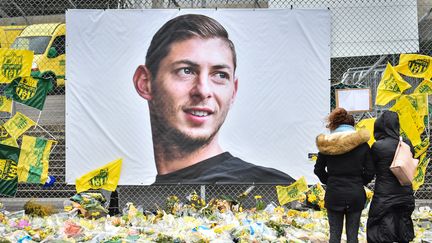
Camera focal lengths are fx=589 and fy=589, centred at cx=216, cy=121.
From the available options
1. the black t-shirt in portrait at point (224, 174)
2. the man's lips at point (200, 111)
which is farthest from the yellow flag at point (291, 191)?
the man's lips at point (200, 111)

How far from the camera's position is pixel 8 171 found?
7.79m

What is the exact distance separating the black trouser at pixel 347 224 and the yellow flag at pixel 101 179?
3251 mm

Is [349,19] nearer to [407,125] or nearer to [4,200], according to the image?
[407,125]

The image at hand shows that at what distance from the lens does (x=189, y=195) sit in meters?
7.77

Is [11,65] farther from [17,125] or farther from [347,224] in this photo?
[347,224]

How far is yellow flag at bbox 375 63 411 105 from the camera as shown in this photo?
7789 millimetres

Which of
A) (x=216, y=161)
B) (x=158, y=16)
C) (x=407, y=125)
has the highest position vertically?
(x=158, y=16)

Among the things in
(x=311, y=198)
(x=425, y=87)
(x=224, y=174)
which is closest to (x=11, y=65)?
(x=224, y=174)

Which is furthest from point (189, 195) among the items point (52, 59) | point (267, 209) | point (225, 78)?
point (52, 59)

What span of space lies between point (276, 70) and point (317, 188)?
64.9 inches

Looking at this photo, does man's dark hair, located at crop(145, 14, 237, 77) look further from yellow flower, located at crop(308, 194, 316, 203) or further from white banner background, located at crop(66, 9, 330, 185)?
yellow flower, located at crop(308, 194, 316, 203)

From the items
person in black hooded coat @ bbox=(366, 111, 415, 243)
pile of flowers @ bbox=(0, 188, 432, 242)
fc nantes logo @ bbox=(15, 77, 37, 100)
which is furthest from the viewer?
fc nantes logo @ bbox=(15, 77, 37, 100)

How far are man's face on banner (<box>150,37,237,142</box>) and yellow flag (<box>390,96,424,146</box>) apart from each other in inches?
85.3

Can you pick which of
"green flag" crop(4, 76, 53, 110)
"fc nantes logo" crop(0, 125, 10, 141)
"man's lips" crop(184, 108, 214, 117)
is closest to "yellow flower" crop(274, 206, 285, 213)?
"man's lips" crop(184, 108, 214, 117)
